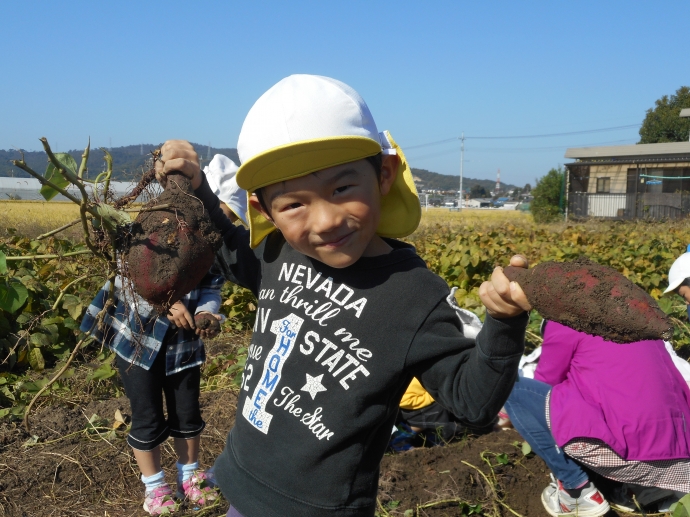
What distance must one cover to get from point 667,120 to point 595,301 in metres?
50.0

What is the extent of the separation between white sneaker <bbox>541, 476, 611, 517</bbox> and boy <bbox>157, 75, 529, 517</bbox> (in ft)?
5.69

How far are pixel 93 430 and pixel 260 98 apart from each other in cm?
274

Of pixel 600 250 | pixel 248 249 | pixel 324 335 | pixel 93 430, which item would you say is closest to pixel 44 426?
pixel 93 430

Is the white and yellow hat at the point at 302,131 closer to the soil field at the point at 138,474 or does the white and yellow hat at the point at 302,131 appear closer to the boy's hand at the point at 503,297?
the boy's hand at the point at 503,297

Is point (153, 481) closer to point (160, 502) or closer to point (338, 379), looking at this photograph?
point (160, 502)

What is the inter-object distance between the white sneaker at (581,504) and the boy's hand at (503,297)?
2.10m

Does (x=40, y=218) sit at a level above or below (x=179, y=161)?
below

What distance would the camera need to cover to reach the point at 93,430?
350cm

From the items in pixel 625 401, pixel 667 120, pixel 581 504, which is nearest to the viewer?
pixel 625 401

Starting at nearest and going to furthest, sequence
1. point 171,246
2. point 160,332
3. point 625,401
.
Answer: point 171,246 → point 160,332 → point 625,401

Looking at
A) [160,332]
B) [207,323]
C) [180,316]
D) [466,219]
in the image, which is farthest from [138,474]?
[466,219]

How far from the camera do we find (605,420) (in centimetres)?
270

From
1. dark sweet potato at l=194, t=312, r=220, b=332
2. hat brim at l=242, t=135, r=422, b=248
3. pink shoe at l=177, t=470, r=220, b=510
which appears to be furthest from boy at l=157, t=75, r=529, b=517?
pink shoe at l=177, t=470, r=220, b=510

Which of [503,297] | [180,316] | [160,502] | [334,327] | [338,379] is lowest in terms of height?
[160,502]
